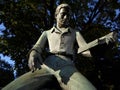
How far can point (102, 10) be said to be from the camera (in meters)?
21.7

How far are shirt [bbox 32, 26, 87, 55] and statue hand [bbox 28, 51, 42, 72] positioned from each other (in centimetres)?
18

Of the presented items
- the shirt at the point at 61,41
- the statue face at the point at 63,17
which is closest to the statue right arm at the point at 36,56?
the shirt at the point at 61,41

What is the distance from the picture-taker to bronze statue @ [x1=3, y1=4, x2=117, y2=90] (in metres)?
6.44

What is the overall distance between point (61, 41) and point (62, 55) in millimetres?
269

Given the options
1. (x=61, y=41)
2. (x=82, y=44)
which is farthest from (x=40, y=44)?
(x=82, y=44)

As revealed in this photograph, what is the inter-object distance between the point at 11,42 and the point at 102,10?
5273 millimetres

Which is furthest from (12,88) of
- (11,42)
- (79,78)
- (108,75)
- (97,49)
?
(108,75)

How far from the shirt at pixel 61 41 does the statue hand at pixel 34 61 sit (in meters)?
0.18

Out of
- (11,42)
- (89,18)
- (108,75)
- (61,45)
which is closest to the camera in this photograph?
(61,45)

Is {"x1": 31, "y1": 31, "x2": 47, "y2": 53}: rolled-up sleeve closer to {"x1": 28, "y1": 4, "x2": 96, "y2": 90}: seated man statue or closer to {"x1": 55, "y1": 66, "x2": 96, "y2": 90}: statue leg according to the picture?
{"x1": 28, "y1": 4, "x2": 96, "y2": 90}: seated man statue

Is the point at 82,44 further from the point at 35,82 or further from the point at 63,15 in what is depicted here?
the point at 35,82

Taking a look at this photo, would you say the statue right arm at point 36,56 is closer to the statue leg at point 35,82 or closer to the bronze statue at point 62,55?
the bronze statue at point 62,55

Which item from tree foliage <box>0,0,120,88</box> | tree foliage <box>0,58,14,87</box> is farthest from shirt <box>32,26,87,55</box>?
tree foliage <box>0,58,14,87</box>

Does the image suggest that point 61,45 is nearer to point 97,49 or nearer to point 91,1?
point 97,49
